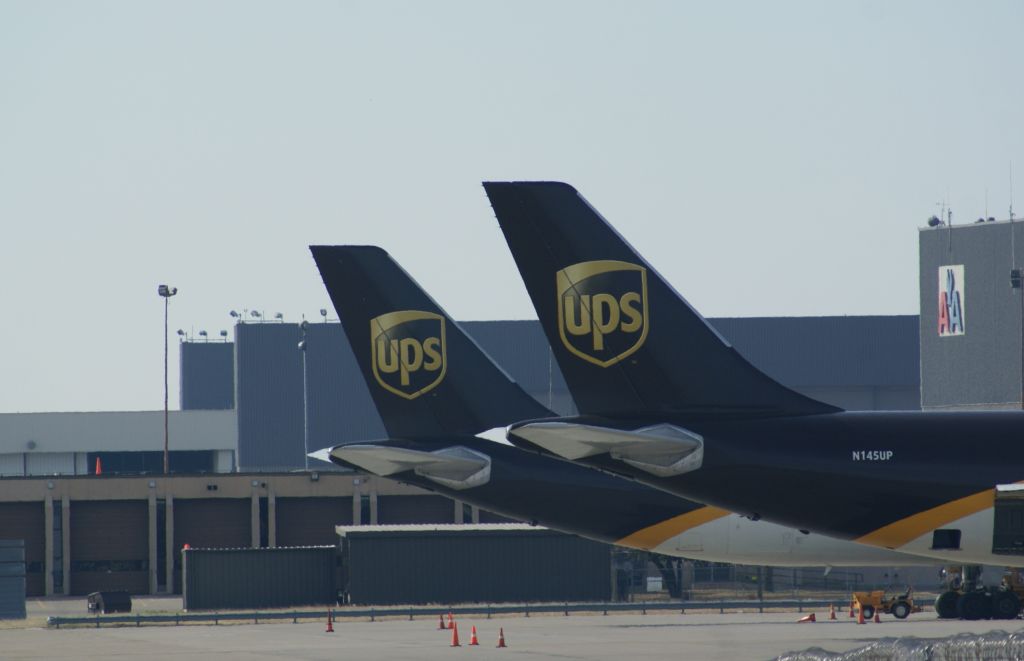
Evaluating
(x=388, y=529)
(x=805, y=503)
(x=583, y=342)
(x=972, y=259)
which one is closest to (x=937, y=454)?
Result: (x=805, y=503)

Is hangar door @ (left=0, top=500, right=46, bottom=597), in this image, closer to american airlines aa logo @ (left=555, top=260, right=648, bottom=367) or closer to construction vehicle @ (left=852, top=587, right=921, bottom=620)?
construction vehicle @ (left=852, top=587, right=921, bottom=620)

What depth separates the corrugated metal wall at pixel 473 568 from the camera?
67.5m

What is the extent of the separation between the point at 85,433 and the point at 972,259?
86480 mm

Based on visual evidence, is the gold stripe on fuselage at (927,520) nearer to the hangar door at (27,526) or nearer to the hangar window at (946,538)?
the hangar window at (946,538)

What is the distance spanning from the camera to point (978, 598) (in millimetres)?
50156

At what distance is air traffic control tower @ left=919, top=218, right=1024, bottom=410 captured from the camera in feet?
379

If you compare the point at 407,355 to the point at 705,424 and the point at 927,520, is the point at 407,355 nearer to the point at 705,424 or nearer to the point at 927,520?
the point at 705,424

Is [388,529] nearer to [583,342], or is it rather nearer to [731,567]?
[731,567]

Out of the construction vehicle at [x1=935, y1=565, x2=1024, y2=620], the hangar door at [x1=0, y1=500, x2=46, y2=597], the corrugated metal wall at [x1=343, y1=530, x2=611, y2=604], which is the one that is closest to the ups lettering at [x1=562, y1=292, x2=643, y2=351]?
the construction vehicle at [x1=935, y1=565, x2=1024, y2=620]

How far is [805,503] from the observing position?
33.0 meters

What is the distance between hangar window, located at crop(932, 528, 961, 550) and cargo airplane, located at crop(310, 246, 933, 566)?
24.5ft

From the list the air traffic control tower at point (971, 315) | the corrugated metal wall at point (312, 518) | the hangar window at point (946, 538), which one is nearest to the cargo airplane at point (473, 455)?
the hangar window at point (946, 538)

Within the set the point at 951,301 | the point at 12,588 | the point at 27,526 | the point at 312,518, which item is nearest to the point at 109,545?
the point at 27,526

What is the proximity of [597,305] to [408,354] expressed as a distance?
1429cm
